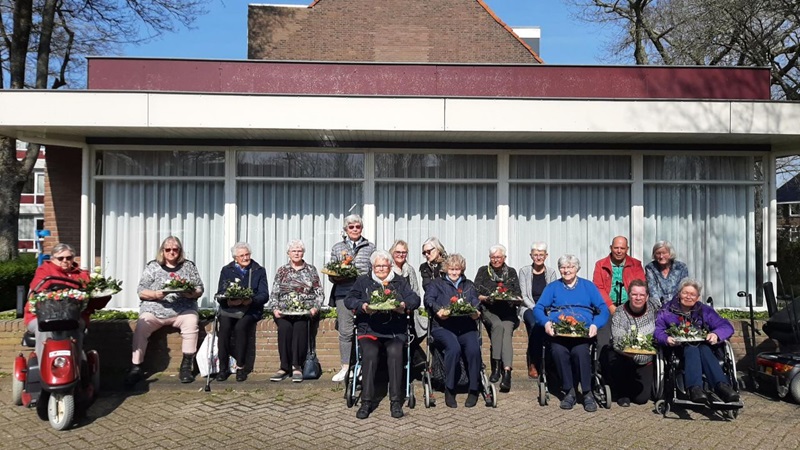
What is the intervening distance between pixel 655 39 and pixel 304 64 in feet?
50.9

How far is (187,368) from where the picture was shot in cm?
693

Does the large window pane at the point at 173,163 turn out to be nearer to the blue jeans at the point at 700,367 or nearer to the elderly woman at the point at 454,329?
the elderly woman at the point at 454,329

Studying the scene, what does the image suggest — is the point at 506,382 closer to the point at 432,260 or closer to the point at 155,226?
the point at 432,260

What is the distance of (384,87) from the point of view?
9414 millimetres

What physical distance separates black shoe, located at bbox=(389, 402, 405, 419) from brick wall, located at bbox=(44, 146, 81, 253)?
236 inches

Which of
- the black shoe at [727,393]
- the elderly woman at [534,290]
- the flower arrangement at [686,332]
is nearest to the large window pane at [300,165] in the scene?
the elderly woman at [534,290]

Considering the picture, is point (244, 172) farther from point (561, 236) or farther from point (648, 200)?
point (648, 200)

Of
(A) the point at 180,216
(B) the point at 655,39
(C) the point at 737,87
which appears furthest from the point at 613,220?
(B) the point at 655,39

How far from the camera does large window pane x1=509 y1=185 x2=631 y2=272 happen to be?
9.20 m

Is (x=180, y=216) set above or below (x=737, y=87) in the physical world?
below

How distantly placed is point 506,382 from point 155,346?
12.6ft

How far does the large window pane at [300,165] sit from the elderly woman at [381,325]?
3.06 m

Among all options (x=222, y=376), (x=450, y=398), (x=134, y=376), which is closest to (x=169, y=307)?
(x=134, y=376)

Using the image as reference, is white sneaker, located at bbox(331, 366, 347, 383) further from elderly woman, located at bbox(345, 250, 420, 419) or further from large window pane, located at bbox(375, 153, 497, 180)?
large window pane, located at bbox(375, 153, 497, 180)
